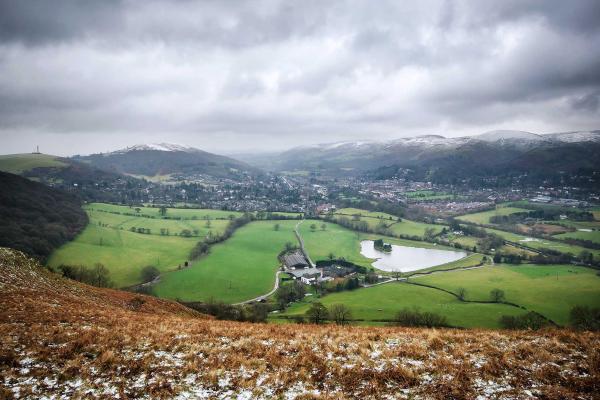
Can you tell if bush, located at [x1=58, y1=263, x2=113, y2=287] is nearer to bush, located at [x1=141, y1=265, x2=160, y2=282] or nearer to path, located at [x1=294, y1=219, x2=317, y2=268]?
bush, located at [x1=141, y1=265, x2=160, y2=282]

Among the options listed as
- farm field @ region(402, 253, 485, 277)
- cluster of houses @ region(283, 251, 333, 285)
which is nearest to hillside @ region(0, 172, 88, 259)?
cluster of houses @ region(283, 251, 333, 285)

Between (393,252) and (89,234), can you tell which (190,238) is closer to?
(89,234)

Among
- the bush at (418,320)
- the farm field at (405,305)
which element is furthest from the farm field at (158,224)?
the bush at (418,320)

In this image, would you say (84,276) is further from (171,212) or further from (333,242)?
(171,212)

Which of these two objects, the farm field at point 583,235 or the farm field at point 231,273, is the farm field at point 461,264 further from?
the farm field at point 583,235

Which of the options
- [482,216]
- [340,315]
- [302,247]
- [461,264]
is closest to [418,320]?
[340,315]

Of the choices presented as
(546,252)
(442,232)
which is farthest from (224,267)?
(546,252)
